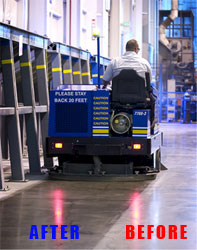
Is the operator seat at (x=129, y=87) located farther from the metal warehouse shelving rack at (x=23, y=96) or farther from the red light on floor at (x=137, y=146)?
the metal warehouse shelving rack at (x=23, y=96)

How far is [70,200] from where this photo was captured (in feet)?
30.4

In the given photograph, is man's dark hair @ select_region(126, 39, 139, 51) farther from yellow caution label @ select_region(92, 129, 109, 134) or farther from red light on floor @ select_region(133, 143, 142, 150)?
red light on floor @ select_region(133, 143, 142, 150)

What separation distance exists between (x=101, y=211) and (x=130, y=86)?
12.0ft

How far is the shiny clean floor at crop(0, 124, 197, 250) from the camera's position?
6.41 m

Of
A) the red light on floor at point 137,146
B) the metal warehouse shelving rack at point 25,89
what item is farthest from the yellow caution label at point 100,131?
the metal warehouse shelving rack at point 25,89

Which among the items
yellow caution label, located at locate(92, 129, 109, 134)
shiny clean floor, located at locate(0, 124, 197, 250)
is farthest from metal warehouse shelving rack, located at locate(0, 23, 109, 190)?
yellow caution label, located at locate(92, 129, 109, 134)

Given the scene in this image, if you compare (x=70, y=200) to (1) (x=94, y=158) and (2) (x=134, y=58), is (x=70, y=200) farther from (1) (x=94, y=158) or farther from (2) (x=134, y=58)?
(2) (x=134, y=58)

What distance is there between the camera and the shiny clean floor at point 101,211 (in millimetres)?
6410

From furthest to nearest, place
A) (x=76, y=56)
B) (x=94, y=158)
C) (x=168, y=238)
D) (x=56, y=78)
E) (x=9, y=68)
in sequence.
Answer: (x=76, y=56) → (x=56, y=78) → (x=94, y=158) → (x=9, y=68) → (x=168, y=238)

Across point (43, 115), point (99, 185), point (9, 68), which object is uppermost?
point (9, 68)

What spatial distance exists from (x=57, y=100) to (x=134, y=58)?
1.43 meters

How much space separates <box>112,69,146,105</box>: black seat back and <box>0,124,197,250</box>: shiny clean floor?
53.1 inches

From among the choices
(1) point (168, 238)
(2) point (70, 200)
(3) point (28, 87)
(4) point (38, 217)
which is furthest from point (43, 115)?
(1) point (168, 238)

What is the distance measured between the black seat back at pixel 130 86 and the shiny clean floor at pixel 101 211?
1.35 m
